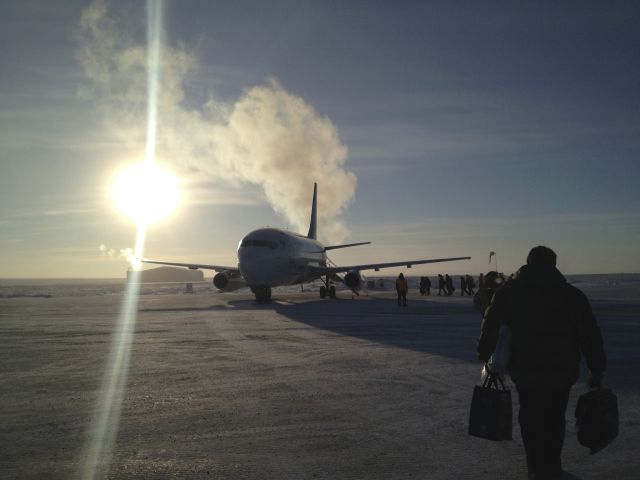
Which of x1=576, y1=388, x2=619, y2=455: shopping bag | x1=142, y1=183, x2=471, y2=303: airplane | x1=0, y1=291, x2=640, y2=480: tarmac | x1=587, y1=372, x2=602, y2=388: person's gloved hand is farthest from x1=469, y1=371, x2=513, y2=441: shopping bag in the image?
x1=142, y1=183, x2=471, y2=303: airplane

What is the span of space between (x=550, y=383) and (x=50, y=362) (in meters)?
9.24

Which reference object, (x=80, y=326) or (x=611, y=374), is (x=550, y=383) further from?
(x=80, y=326)

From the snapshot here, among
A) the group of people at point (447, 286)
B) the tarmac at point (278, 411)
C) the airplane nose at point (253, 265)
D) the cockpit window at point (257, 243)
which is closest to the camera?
the tarmac at point (278, 411)

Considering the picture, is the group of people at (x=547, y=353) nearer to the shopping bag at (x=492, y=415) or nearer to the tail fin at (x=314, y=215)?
the shopping bag at (x=492, y=415)

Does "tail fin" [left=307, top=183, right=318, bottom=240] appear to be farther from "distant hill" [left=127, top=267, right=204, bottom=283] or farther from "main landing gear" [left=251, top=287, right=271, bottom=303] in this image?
"distant hill" [left=127, top=267, right=204, bottom=283]

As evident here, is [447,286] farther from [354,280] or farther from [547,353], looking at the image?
[547,353]

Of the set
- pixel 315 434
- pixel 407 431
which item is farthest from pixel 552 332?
pixel 315 434

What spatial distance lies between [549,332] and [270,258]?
2396 centimetres

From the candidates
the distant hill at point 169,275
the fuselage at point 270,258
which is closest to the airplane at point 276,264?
the fuselage at point 270,258

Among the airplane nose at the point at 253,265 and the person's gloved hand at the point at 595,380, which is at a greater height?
the airplane nose at the point at 253,265

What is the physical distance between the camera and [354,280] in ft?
103

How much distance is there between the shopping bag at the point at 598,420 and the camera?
3834 mm

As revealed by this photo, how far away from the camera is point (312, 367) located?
9039 mm

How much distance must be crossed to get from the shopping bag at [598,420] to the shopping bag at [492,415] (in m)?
0.54
